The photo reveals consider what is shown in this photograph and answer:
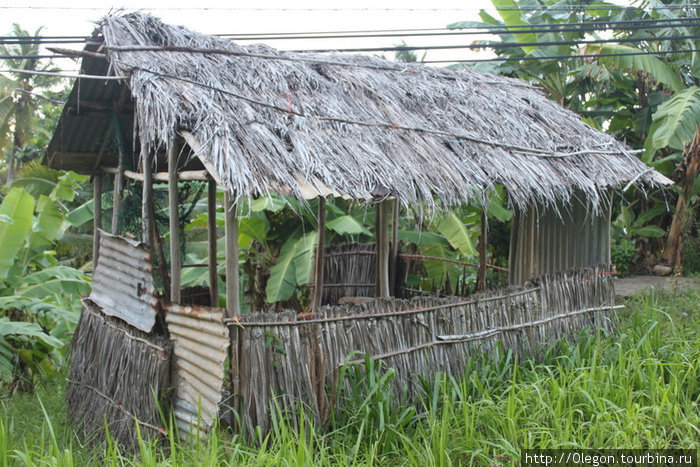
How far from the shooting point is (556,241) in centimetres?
745

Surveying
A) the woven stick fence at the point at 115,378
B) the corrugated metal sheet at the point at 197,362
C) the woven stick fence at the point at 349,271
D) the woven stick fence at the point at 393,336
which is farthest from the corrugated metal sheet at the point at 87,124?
the woven stick fence at the point at 349,271

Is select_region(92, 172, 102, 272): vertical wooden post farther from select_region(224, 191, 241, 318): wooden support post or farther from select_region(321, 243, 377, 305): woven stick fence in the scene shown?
select_region(321, 243, 377, 305): woven stick fence

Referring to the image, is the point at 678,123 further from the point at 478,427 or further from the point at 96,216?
the point at 96,216

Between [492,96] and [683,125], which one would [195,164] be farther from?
[683,125]

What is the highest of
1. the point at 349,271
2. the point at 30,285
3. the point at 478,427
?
the point at 349,271

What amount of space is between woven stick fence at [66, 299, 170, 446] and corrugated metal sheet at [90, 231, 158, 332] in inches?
5.3

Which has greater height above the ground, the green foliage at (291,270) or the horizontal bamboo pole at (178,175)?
the horizontal bamboo pole at (178,175)

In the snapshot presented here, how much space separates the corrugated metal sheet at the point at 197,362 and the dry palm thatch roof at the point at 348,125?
105cm

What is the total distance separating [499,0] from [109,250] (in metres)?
8.53

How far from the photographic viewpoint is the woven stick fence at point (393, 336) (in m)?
4.44

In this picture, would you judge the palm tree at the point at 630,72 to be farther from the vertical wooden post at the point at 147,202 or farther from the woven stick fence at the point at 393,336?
the vertical wooden post at the point at 147,202

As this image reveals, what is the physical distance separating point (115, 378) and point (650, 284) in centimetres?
836

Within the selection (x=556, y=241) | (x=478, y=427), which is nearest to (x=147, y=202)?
(x=478, y=427)

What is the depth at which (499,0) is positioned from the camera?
11.5 meters
